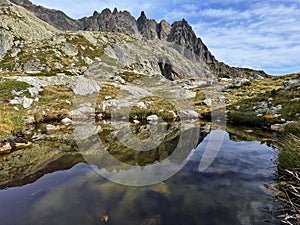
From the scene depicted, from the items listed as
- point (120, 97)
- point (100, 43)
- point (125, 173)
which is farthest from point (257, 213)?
point (100, 43)

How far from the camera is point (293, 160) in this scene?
36.5 ft

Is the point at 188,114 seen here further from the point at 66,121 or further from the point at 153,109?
the point at 66,121

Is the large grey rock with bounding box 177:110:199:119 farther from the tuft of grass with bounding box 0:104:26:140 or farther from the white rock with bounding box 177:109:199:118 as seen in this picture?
the tuft of grass with bounding box 0:104:26:140

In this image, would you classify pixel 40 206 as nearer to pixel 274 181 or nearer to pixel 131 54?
pixel 274 181

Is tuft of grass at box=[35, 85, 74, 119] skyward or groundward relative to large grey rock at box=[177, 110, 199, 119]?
skyward

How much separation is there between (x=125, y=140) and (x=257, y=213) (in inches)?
626

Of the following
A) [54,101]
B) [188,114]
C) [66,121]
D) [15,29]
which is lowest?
[66,121]

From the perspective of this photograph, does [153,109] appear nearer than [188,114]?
No

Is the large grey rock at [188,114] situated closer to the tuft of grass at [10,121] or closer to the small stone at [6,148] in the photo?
the tuft of grass at [10,121]

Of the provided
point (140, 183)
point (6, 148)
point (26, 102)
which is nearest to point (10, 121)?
point (6, 148)

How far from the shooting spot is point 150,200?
35.0 feet

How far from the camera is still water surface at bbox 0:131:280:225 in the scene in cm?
916

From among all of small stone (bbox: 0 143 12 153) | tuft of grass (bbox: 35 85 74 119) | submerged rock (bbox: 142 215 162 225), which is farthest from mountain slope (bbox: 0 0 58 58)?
submerged rock (bbox: 142 215 162 225)

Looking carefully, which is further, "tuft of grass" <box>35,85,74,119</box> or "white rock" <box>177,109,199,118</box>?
"white rock" <box>177,109,199,118</box>
